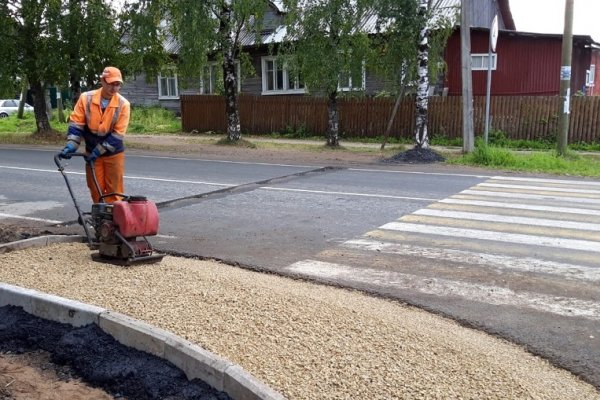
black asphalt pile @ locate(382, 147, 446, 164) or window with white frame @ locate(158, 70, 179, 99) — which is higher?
window with white frame @ locate(158, 70, 179, 99)

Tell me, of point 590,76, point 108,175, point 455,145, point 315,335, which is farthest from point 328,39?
point 315,335

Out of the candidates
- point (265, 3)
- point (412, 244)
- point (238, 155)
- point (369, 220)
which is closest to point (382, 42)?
point (265, 3)

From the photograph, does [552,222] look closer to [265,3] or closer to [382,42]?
[382,42]

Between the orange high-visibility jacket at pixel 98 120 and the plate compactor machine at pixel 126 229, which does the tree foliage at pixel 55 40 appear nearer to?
the orange high-visibility jacket at pixel 98 120

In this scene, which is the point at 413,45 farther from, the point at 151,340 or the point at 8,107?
the point at 8,107

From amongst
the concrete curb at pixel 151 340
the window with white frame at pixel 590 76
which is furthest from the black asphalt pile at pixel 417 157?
the window with white frame at pixel 590 76

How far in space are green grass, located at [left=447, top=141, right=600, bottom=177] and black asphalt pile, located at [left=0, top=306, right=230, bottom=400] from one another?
496 inches

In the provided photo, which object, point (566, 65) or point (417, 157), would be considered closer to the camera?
point (566, 65)

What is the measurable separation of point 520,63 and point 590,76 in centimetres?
567

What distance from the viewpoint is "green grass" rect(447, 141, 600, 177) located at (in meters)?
14.9

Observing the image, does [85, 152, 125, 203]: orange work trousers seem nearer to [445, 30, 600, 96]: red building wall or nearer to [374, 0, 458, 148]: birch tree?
[374, 0, 458, 148]: birch tree

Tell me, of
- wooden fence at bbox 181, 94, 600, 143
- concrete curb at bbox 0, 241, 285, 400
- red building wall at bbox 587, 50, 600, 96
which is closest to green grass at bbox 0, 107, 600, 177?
wooden fence at bbox 181, 94, 600, 143

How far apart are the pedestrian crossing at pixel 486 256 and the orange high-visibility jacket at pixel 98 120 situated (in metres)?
2.41

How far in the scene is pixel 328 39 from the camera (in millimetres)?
19297
